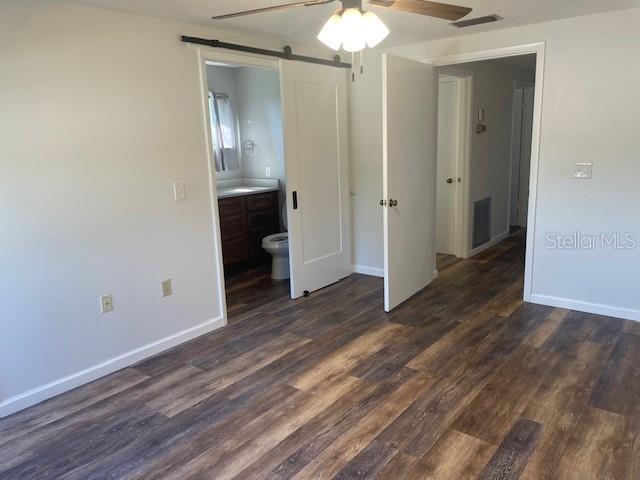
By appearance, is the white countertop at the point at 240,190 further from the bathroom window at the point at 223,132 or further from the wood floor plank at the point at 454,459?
the wood floor plank at the point at 454,459

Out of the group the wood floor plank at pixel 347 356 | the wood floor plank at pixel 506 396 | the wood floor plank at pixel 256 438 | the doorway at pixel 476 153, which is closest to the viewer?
the wood floor plank at pixel 256 438

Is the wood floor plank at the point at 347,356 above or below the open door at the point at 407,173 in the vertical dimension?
below

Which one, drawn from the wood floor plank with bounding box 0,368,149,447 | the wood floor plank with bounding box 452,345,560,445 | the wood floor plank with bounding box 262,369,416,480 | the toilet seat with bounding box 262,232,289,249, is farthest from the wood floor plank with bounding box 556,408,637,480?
the toilet seat with bounding box 262,232,289,249

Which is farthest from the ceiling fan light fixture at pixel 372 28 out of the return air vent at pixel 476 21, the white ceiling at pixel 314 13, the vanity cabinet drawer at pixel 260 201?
the vanity cabinet drawer at pixel 260 201

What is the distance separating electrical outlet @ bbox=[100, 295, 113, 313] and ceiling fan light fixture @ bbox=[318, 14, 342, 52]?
2.03 meters

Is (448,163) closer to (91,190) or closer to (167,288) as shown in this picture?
(167,288)

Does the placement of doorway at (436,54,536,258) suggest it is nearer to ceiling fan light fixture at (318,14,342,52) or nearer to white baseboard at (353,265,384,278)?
white baseboard at (353,265,384,278)

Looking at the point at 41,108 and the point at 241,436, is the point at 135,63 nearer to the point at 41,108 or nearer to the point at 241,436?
the point at 41,108

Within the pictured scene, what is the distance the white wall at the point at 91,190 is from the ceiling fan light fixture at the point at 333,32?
4.96ft

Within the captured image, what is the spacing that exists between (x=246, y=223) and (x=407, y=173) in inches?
82.6

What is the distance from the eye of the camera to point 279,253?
477 cm

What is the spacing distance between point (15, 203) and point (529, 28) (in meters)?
3.64

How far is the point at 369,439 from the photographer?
2256 mm

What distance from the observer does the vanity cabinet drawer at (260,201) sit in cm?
526
